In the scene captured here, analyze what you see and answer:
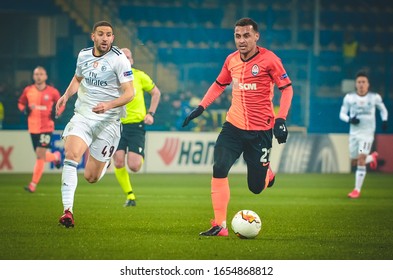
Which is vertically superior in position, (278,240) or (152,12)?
(152,12)

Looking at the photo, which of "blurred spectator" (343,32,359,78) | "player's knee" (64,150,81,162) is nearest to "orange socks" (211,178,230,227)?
"player's knee" (64,150,81,162)

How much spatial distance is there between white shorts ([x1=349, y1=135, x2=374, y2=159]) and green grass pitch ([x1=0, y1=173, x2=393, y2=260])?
88cm

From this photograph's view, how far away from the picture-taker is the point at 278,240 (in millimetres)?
9109

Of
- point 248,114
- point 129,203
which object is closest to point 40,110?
point 129,203

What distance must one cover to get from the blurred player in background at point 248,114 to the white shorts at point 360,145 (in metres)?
7.10

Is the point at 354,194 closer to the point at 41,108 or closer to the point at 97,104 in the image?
the point at 41,108

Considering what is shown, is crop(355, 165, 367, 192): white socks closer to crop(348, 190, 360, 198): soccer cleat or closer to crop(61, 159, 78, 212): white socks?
crop(348, 190, 360, 198): soccer cleat

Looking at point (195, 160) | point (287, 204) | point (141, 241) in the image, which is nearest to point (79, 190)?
point (287, 204)

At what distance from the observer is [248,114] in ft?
31.8

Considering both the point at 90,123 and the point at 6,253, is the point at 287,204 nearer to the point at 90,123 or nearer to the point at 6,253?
the point at 90,123

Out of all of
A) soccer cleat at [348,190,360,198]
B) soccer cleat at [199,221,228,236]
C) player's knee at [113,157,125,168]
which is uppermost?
player's knee at [113,157,125,168]

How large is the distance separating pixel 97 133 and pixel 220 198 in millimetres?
1940

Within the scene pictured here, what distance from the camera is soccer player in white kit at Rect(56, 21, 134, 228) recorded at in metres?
9.91

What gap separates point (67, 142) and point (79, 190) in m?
7.46
